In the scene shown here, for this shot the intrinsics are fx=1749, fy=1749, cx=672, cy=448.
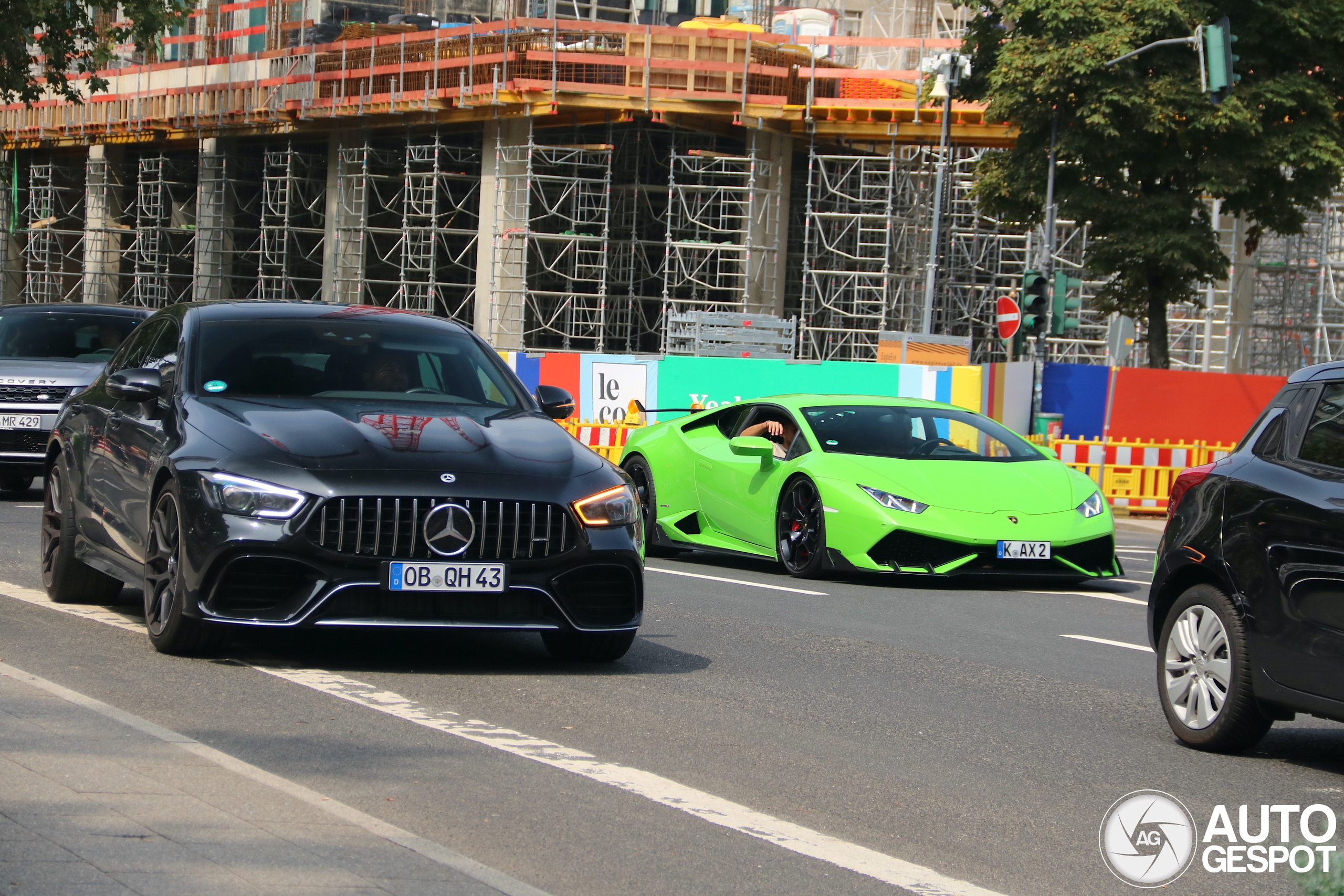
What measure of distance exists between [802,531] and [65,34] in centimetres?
2916

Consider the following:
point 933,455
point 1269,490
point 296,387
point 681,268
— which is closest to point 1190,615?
point 1269,490

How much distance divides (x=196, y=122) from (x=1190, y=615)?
51.4m

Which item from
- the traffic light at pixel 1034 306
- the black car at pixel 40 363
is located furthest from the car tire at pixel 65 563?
the traffic light at pixel 1034 306

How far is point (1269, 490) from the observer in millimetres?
6414

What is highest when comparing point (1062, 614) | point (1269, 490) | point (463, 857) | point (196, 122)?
point (196, 122)

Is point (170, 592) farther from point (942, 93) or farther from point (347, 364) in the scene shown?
point (942, 93)

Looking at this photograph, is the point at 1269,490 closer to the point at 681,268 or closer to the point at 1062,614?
the point at 1062,614

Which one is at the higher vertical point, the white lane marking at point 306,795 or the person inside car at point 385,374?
the person inside car at point 385,374

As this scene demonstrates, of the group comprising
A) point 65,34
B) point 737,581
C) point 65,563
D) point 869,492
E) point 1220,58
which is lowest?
point 737,581

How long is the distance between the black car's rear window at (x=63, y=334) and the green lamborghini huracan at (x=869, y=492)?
18.2 feet

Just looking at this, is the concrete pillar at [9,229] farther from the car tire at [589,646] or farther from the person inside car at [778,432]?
the car tire at [589,646]

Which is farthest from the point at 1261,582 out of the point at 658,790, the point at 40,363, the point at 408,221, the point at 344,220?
the point at 344,220

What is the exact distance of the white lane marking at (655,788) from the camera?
454 cm

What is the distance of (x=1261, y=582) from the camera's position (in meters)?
6.34
